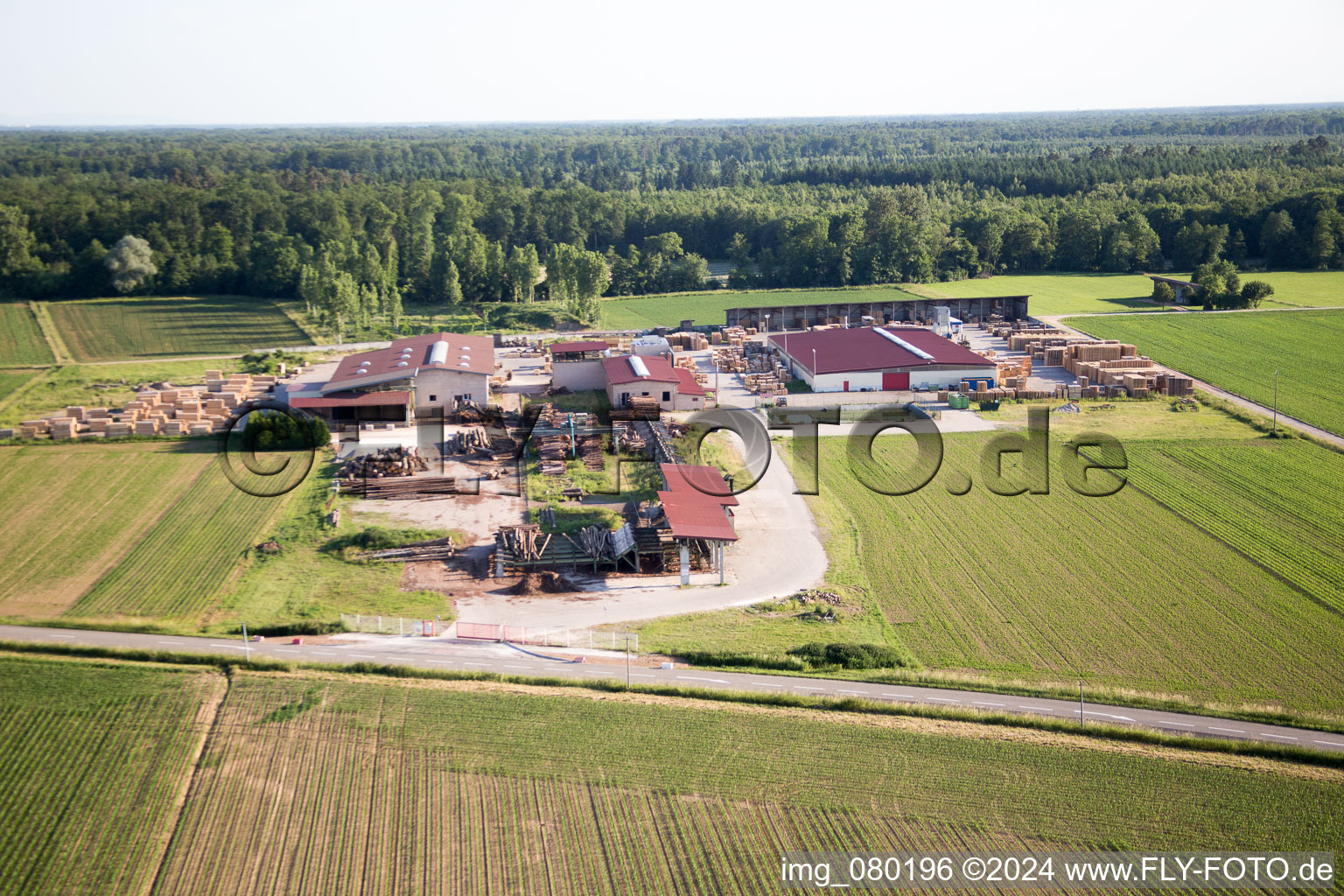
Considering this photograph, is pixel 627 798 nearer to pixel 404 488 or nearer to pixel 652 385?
pixel 404 488

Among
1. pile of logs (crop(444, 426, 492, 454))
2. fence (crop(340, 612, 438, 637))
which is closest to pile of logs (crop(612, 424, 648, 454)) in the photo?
pile of logs (crop(444, 426, 492, 454))

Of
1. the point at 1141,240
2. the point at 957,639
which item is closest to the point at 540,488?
the point at 957,639

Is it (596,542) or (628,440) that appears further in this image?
→ (628,440)

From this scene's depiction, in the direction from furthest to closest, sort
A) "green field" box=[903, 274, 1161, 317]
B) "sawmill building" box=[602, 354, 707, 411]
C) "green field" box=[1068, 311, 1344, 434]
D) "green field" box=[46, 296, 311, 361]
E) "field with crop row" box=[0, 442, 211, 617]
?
"green field" box=[903, 274, 1161, 317], "green field" box=[46, 296, 311, 361], "green field" box=[1068, 311, 1344, 434], "sawmill building" box=[602, 354, 707, 411], "field with crop row" box=[0, 442, 211, 617]

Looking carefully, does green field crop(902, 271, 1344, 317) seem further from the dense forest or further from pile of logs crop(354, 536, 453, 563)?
pile of logs crop(354, 536, 453, 563)

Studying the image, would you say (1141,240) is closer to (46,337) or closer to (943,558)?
(943,558)

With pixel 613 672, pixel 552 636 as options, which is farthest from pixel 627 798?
pixel 552 636
